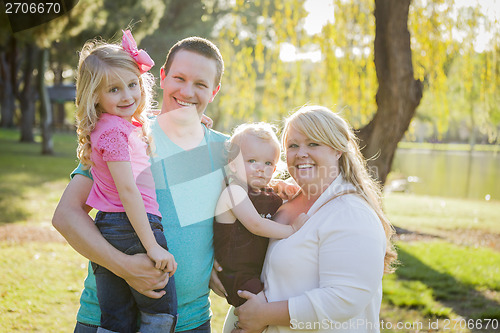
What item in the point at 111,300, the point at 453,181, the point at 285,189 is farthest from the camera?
the point at 453,181

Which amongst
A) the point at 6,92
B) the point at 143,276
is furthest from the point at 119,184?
the point at 6,92

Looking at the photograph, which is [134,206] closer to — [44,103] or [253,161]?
[253,161]

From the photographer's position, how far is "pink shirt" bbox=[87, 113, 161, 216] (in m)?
1.83

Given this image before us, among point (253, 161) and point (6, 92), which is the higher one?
point (253, 161)

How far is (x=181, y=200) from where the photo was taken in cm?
206

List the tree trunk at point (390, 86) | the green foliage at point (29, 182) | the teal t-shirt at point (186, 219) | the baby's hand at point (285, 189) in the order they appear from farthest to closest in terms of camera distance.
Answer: the green foliage at point (29, 182) → the tree trunk at point (390, 86) → the baby's hand at point (285, 189) → the teal t-shirt at point (186, 219)

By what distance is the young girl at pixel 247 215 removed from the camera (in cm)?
213

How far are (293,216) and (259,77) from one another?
1847 cm

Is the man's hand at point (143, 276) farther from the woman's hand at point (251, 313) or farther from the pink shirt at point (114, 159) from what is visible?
the woman's hand at point (251, 313)

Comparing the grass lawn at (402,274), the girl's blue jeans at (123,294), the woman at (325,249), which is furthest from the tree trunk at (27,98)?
the woman at (325,249)

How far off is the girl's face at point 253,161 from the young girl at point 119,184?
0.48m

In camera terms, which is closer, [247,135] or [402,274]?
[247,135]

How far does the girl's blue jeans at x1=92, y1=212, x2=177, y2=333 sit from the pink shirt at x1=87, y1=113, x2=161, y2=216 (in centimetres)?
6

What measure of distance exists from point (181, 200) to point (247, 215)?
31 cm
